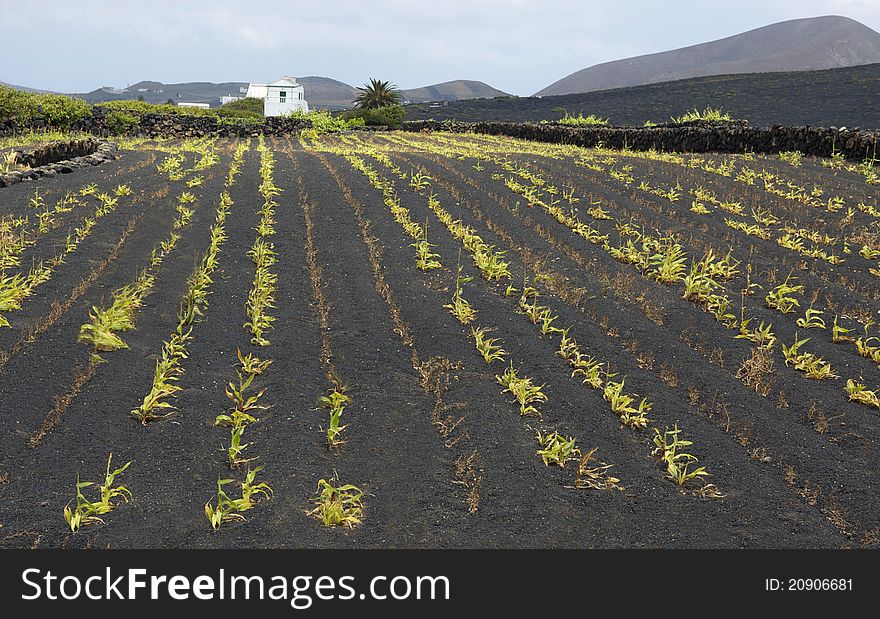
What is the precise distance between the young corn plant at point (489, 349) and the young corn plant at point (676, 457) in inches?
66.0

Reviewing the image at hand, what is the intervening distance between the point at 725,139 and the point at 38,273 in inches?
854

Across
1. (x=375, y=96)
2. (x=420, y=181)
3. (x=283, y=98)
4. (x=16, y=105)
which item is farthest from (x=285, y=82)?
(x=420, y=181)

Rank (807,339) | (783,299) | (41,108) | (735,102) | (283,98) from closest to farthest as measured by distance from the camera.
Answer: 1. (807,339)
2. (783,299)
3. (41,108)
4. (735,102)
5. (283,98)

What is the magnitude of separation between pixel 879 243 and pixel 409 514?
10027 mm

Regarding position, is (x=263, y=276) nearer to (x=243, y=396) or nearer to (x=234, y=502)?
(x=243, y=396)

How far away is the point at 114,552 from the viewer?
142 inches

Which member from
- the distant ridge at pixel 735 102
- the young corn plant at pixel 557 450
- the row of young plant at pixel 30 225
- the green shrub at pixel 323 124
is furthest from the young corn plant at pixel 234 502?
the green shrub at pixel 323 124

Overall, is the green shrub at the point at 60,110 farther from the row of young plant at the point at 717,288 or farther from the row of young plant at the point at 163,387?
the row of young plant at the point at 717,288

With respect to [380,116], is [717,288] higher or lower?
lower

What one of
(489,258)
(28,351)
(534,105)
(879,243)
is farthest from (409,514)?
(534,105)

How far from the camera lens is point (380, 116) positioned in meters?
49.8

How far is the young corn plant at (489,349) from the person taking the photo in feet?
20.5

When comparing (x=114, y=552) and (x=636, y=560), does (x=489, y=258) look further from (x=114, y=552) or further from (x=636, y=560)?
(x=114, y=552)

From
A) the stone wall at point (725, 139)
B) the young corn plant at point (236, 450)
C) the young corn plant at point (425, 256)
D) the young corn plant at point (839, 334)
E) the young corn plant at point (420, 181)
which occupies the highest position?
the stone wall at point (725, 139)
